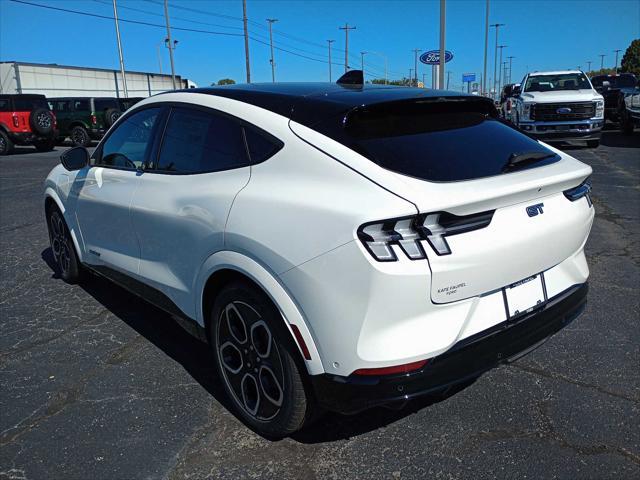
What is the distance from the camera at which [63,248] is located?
487 cm

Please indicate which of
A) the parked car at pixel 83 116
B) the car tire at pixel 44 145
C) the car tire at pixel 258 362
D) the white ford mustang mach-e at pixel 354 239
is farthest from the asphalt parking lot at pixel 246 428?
the parked car at pixel 83 116

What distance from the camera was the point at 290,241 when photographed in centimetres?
227

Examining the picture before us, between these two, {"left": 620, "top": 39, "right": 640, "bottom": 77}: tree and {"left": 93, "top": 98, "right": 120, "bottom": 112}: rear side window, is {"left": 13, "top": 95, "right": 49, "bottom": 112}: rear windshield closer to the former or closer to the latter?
{"left": 93, "top": 98, "right": 120, "bottom": 112}: rear side window

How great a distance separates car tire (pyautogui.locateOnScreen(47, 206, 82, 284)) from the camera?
4.72m

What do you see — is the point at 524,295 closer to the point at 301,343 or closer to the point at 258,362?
the point at 301,343

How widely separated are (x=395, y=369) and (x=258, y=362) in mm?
763

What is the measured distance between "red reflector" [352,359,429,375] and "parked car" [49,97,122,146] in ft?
70.6

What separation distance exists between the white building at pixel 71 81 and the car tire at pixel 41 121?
22357mm

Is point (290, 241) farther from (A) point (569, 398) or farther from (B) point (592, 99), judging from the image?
(B) point (592, 99)

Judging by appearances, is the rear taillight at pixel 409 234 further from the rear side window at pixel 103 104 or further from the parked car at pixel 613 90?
the rear side window at pixel 103 104

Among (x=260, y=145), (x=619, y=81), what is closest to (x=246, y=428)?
(x=260, y=145)

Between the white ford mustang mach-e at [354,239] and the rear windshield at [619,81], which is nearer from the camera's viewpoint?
the white ford mustang mach-e at [354,239]

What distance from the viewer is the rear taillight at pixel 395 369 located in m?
2.14

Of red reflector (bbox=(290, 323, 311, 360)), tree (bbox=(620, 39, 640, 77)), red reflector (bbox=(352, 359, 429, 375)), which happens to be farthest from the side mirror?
tree (bbox=(620, 39, 640, 77))
